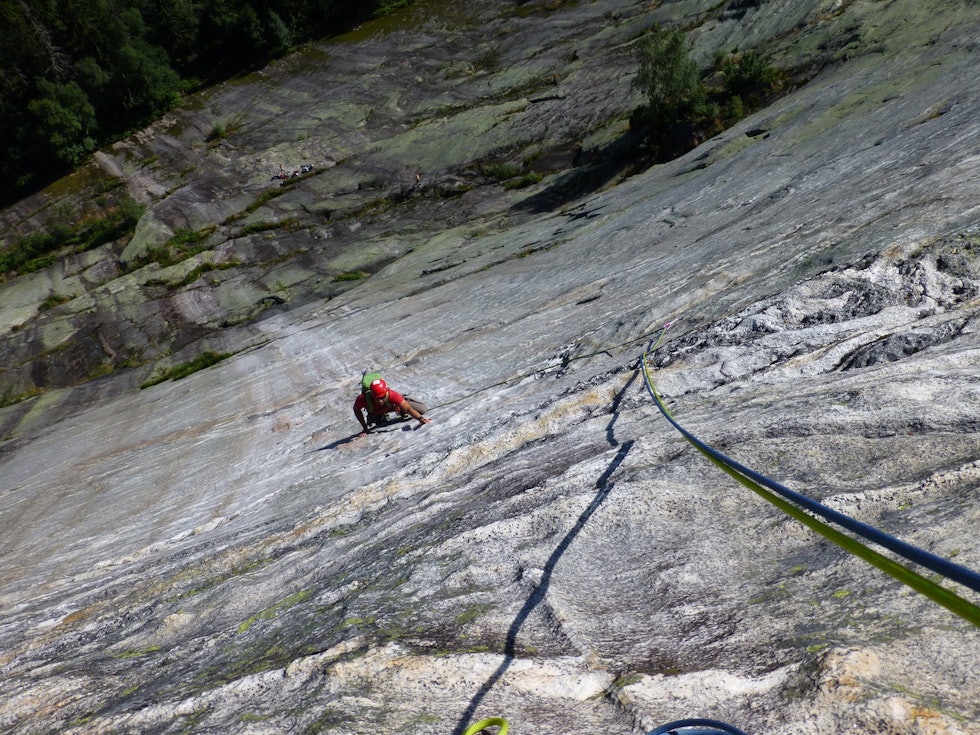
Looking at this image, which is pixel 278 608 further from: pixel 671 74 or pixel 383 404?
pixel 671 74

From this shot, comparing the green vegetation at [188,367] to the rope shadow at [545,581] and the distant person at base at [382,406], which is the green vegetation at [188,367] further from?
the rope shadow at [545,581]

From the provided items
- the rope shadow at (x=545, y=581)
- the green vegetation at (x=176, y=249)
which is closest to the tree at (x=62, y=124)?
the green vegetation at (x=176, y=249)

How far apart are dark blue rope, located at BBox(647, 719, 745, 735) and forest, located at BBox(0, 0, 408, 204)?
211 ft

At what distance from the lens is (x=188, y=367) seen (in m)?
A: 31.2

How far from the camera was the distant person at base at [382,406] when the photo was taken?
11055 millimetres

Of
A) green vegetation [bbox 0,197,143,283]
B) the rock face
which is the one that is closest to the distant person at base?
the rock face

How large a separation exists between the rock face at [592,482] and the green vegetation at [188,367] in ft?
13.6

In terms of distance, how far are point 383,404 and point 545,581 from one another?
7.14 m

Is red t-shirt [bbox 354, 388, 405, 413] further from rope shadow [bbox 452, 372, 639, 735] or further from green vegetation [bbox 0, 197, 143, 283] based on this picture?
green vegetation [bbox 0, 197, 143, 283]

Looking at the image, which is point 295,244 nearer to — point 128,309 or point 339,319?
point 128,309

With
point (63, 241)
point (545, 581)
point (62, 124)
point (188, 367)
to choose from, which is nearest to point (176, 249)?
point (63, 241)

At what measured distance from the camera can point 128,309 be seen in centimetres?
3762

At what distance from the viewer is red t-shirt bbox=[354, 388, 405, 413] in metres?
11.2

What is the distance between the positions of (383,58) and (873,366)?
188ft
